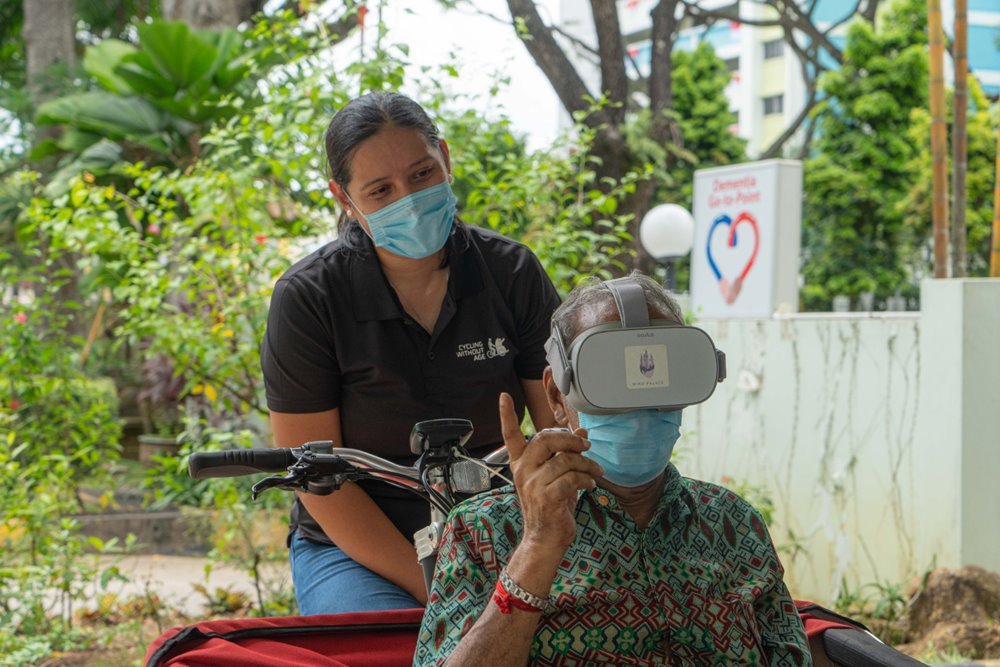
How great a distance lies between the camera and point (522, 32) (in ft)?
17.8

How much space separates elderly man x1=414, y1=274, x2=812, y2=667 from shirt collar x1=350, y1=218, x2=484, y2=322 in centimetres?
61

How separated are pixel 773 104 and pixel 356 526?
4312 cm

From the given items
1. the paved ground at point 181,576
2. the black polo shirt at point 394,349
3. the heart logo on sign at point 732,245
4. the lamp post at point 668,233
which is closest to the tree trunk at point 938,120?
the heart logo on sign at point 732,245

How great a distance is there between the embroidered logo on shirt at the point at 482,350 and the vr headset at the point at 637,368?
2.29ft

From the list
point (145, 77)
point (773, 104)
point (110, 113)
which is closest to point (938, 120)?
point (145, 77)

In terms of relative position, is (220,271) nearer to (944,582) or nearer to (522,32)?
(522,32)

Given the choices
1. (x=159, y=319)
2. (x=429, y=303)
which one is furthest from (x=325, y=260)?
(x=159, y=319)

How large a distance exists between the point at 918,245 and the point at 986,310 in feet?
65.0

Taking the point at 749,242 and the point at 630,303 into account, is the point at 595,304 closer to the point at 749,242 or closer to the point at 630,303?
the point at 630,303

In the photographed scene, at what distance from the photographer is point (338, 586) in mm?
2277

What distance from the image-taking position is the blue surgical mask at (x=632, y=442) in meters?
1.69

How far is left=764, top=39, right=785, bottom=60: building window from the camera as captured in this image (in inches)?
1652

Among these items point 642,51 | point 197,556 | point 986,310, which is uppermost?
point 642,51

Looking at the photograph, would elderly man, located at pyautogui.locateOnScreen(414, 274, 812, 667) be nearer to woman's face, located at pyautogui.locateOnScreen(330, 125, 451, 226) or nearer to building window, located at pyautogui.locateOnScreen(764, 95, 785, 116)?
woman's face, located at pyautogui.locateOnScreen(330, 125, 451, 226)
